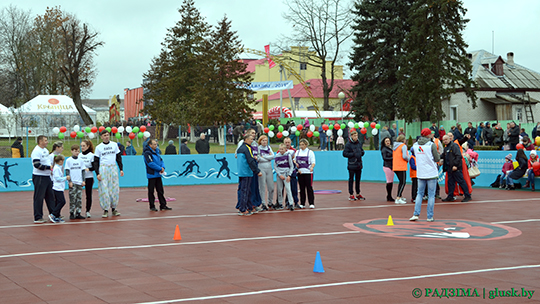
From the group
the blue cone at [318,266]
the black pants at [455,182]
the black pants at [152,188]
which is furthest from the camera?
the black pants at [455,182]

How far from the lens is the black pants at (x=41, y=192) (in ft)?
41.0

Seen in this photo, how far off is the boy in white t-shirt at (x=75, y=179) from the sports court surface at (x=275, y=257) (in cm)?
48

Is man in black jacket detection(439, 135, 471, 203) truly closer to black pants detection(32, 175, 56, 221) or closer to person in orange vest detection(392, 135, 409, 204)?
person in orange vest detection(392, 135, 409, 204)

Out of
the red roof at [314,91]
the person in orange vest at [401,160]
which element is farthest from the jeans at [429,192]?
the red roof at [314,91]

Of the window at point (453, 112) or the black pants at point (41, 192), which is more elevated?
the window at point (453, 112)

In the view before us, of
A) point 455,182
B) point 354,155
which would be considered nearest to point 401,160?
point 354,155

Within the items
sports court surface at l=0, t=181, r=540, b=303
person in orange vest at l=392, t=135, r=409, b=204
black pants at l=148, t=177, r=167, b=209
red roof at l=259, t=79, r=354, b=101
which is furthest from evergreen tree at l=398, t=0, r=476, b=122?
red roof at l=259, t=79, r=354, b=101

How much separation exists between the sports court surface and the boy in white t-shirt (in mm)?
483

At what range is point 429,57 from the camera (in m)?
40.0

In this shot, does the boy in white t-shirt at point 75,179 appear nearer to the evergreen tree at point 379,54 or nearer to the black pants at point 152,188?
the black pants at point 152,188

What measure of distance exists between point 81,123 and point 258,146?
3781 centimetres

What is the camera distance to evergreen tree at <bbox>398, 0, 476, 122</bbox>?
131 ft

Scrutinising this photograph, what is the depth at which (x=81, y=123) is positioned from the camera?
49031 millimetres

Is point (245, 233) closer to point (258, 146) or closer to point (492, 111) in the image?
point (258, 146)
